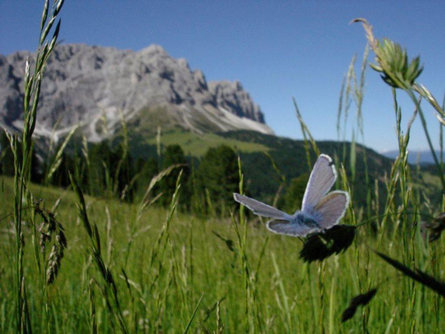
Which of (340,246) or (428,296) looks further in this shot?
(428,296)

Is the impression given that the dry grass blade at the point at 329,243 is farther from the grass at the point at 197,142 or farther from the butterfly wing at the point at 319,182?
the grass at the point at 197,142

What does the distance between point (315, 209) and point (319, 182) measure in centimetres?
8

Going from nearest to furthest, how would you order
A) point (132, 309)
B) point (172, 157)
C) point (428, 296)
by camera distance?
point (132, 309), point (428, 296), point (172, 157)

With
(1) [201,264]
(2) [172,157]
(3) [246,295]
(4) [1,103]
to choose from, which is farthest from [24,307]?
(4) [1,103]

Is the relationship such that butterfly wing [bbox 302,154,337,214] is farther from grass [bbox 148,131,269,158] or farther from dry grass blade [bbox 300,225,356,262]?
grass [bbox 148,131,269,158]

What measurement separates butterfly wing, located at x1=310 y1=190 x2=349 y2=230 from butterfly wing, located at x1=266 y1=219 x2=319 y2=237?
2 cm

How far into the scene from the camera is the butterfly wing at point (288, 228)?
1.65 ft

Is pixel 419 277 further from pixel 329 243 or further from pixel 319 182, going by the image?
pixel 319 182

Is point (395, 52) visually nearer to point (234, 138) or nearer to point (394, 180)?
point (394, 180)

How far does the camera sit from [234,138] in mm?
195000

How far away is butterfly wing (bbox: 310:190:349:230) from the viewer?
516 mm

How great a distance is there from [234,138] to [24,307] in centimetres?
19491

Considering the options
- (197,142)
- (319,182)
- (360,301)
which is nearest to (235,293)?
(319,182)

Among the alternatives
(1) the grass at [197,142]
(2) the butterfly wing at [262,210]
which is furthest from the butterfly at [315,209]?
(1) the grass at [197,142]
